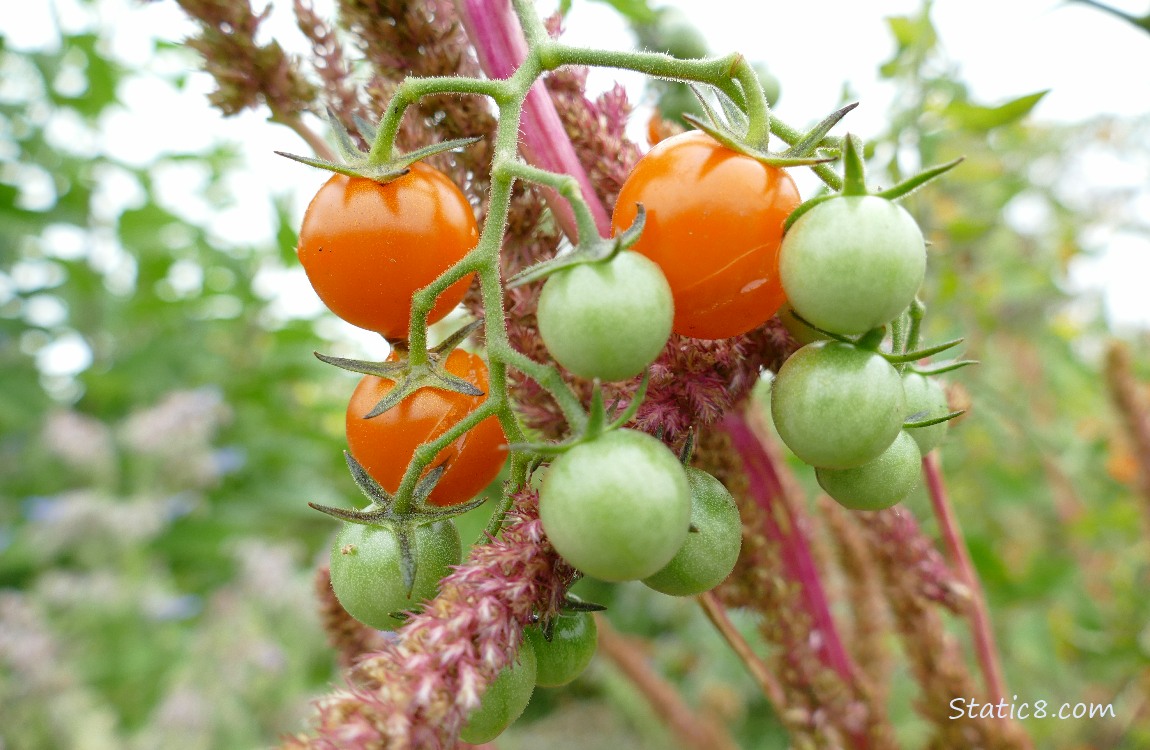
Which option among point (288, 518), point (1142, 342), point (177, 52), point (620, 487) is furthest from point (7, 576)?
point (1142, 342)

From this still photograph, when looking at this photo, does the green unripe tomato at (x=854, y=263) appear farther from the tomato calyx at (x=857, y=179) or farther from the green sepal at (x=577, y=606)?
the green sepal at (x=577, y=606)

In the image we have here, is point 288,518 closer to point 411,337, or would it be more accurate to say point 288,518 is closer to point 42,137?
point 42,137

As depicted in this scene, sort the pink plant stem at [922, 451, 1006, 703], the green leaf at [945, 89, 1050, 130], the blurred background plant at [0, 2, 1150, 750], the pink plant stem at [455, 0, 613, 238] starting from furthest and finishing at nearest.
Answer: the blurred background plant at [0, 2, 1150, 750], the green leaf at [945, 89, 1050, 130], the pink plant stem at [922, 451, 1006, 703], the pink plant stem at [455, 0, 613, 238]

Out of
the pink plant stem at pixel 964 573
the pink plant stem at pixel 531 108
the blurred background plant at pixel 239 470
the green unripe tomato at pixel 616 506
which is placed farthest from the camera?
the blurred background plant at pixel 239 470

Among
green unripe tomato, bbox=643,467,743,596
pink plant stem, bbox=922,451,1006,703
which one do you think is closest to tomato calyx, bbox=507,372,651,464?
green unripe tomato, bbox=643,467,743,596

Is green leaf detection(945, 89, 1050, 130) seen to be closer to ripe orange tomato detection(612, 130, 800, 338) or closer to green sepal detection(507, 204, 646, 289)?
ripe orange tomato detection(612, 130, 800, 338)

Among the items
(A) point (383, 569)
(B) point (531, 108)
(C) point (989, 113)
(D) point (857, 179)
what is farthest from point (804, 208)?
(C) point (989, 113)

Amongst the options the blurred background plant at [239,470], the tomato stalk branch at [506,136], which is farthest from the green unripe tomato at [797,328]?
the blurred background plant at [239,470]
